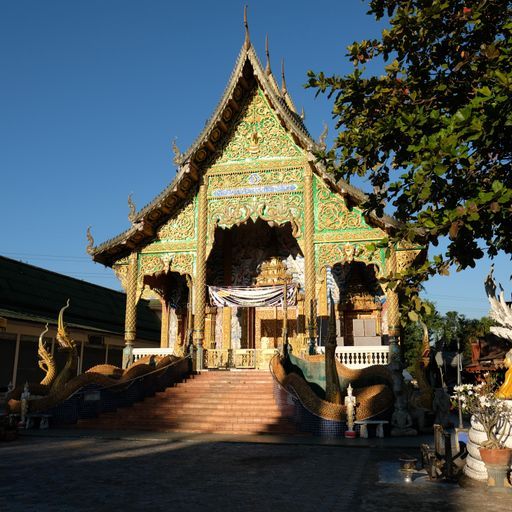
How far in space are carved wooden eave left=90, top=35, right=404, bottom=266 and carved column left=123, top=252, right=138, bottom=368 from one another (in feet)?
2.11

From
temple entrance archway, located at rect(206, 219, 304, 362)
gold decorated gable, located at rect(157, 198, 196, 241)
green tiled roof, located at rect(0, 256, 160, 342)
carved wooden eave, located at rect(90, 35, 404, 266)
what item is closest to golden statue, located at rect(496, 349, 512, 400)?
carved wooden eave, located at rect(90, 35, 404, 266)

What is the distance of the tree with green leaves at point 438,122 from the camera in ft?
17.0

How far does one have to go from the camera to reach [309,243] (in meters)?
15.7

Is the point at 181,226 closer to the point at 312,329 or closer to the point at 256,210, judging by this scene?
the point at 256,210

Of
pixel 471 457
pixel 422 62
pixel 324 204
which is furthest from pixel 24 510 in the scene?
pixel 324 204

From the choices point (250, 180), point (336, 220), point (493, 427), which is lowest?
point (493, 427)

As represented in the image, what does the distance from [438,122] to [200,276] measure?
11586 mm

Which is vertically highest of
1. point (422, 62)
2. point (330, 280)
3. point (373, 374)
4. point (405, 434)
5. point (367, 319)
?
point (422, 62)

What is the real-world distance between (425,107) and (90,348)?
2033cm

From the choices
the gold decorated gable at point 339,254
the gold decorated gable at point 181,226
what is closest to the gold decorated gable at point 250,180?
the gold decorated gable at point 181,226

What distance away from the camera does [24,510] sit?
5.00m

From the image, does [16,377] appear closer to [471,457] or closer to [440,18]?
[471,457]

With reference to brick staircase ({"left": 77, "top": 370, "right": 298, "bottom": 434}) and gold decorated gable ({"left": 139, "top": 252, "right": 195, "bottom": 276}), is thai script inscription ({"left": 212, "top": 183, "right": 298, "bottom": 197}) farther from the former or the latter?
brick staircase ({"left": 77, "top": 370, "right": 298, "bottom": 434})

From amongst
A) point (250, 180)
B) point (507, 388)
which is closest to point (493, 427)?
point (507, 388)
